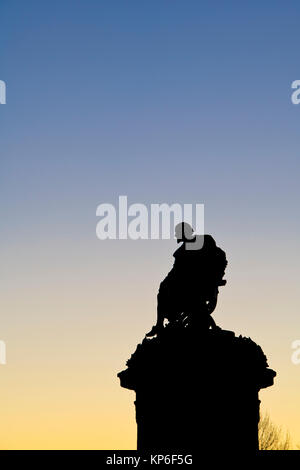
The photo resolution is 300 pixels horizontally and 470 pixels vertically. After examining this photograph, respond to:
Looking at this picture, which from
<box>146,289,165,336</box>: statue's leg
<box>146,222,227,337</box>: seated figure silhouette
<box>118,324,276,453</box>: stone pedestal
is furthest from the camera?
<box>146,222,227,337</box>: seated figure silhouette

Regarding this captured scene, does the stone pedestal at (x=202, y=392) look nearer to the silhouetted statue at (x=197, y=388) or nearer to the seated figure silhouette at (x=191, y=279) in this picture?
the silhouetted statue at (x=197, y=388)

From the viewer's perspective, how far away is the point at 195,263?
1647 cm

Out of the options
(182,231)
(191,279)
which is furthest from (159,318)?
(182,231)

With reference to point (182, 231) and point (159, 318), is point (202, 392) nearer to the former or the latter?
point (159, 318)

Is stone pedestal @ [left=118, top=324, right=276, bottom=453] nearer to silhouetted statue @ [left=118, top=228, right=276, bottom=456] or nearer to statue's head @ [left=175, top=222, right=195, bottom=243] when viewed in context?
silhouetted statue @ [left=118, top=228, right=276, bottom=456]

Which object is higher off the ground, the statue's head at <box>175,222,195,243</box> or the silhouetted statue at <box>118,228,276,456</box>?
the statue's head at <box>175,222,195,243</box>

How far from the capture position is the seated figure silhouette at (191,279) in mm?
16312

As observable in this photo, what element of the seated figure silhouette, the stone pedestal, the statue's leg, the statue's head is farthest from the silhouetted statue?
the statue's head

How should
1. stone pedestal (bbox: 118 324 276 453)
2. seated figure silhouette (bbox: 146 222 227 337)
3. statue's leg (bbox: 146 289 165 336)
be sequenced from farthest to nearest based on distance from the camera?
seated figure silhouette (bbox: 146 222 227 337), statue's leg (bbox: 146 289 165 336), stone pedestal (bbox: 118 324 276 453)

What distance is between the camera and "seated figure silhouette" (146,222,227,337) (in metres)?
16.3
